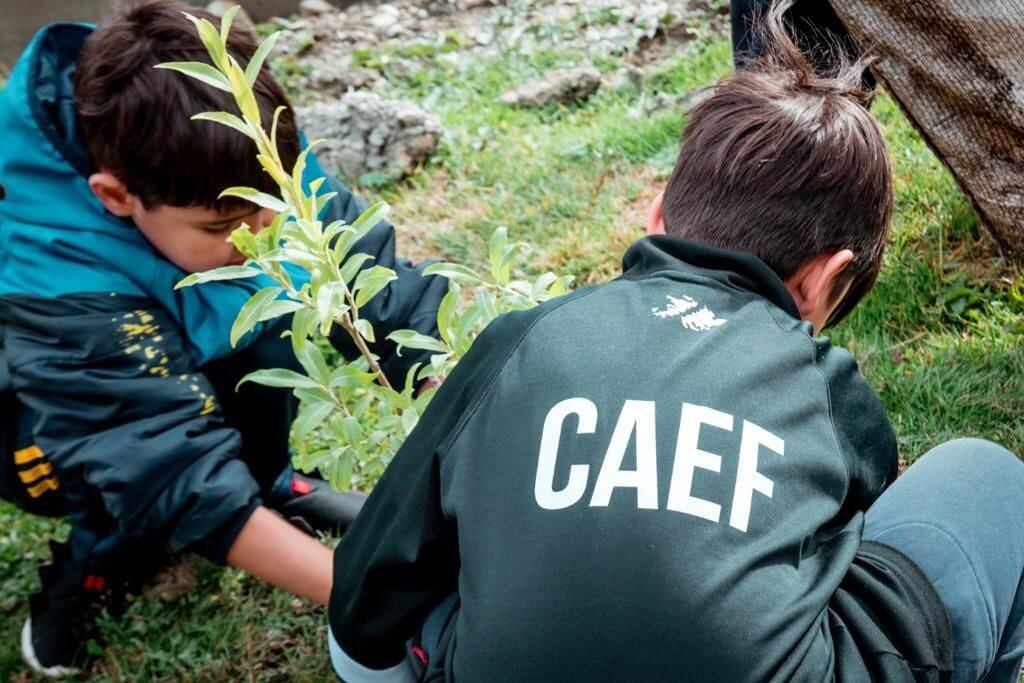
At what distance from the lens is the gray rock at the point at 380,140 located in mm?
4059

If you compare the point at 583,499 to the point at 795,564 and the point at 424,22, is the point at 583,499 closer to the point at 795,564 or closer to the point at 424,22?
the point at 795,564

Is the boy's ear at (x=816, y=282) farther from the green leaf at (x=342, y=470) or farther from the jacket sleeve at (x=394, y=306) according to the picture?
the jacket sleeve at (x=394, y=306)

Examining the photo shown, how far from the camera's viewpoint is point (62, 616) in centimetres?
238

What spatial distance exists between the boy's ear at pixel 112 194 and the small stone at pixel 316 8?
472 centimetres

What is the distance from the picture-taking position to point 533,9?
5801 millimetres

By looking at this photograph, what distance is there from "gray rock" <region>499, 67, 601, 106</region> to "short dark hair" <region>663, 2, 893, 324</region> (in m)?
2.88

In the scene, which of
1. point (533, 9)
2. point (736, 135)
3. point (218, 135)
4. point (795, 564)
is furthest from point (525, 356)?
point (533, 9)

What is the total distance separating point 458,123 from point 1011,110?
246 centimetres

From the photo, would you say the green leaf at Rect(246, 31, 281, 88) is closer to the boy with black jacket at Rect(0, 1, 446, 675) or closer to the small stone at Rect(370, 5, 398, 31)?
the boy with black jacket at Rect(0, 1, 446, 675)

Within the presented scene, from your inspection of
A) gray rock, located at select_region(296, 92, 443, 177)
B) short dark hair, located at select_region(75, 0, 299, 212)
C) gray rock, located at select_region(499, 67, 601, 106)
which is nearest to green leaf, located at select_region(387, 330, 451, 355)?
short dark hair, located at select_region(75, 0, 299, 212)

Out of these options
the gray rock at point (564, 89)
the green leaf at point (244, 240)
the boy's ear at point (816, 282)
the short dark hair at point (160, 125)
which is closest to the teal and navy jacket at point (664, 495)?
the boy's ear at point (816, 282)

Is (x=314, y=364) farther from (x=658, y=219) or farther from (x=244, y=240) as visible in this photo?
(x=658, y=219)

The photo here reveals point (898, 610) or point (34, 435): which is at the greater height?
point (898, 610)

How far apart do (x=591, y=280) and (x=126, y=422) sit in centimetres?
152
